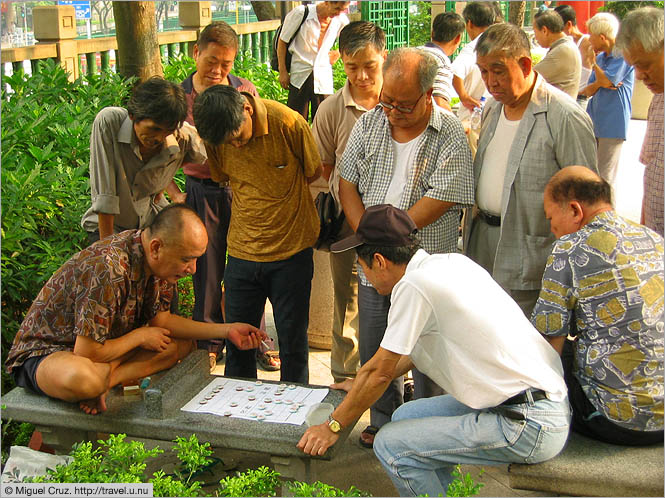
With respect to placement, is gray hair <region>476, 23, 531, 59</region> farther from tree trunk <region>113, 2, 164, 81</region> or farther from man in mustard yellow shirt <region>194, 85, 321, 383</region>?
tree trunk <region>113, 2, 164, 81</region>

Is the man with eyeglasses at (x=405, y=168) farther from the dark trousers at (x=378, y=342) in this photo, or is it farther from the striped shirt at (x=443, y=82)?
the striped shirt at (x=443, y=82)

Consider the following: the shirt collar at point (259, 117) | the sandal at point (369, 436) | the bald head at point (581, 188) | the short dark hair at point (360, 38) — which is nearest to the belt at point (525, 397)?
the bald head at point (581, 188)

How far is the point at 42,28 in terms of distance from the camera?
7.23 m

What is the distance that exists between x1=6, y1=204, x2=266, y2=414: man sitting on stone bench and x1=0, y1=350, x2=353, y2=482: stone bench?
7 centimetres

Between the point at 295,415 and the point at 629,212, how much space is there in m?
6.05

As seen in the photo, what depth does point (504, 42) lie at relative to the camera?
353 centimetres

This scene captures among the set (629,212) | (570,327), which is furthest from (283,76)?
(570,327)

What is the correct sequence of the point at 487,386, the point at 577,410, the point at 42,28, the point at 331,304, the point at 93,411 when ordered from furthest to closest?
the point at 42,28
the point at 331,304
the point at 93,411
the point at 577,410
the point at 487,386

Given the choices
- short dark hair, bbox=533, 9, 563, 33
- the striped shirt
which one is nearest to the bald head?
the striped shirt

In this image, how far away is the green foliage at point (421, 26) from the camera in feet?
55.5

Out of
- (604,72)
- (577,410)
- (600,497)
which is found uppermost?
(604,72)

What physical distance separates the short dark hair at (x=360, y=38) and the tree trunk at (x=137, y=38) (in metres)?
2.76

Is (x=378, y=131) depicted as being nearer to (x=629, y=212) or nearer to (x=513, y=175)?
(x=513, y=175)

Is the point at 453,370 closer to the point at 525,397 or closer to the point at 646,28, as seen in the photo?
the point at 525,397
